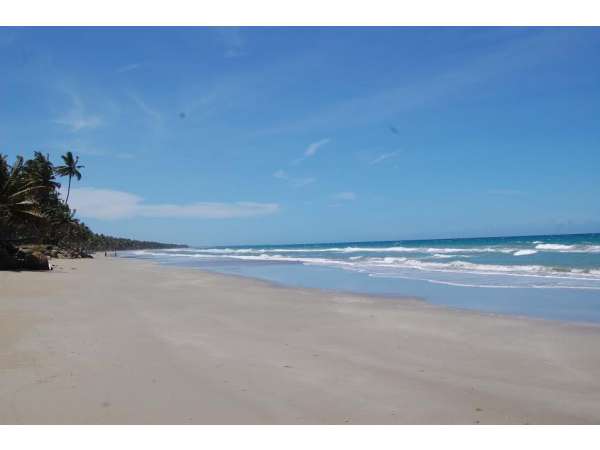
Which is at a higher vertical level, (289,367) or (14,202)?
(14,202)

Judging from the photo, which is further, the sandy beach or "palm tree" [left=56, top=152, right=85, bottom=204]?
"palm tree" [left=56, top=152, right=85, bottom=204]

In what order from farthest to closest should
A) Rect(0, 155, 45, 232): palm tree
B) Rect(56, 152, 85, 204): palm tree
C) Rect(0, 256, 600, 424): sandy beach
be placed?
Rect(56, 152, 85, 204): palm tree < Rect(0, 155, 45, 232): palm tree < Rect(0, 256, 600, 424): sandy beach

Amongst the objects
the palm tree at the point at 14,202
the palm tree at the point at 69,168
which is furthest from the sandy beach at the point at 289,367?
the palm tree at the point at 69,168

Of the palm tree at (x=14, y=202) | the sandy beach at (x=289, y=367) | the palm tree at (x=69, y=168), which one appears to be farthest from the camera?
the palm tree at (x=69, y=168)

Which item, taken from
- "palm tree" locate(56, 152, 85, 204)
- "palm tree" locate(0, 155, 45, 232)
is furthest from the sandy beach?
"palm tree" locate(56, 152, 85, 204)

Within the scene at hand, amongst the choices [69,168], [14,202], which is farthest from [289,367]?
[69,168]

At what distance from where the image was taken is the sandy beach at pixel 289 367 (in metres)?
4.10

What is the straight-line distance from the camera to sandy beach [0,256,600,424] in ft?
13.4

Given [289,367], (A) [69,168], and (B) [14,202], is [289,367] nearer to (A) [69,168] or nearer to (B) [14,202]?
(B) [14,202]

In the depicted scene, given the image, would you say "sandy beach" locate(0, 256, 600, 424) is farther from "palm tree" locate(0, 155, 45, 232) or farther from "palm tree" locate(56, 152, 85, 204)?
"palm tree" locate(56, 152, 85, 204)

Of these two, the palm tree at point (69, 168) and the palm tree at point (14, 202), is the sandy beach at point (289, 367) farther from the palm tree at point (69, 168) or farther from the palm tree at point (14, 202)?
the palm tree at point (69, 168)

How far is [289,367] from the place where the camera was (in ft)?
18.1
